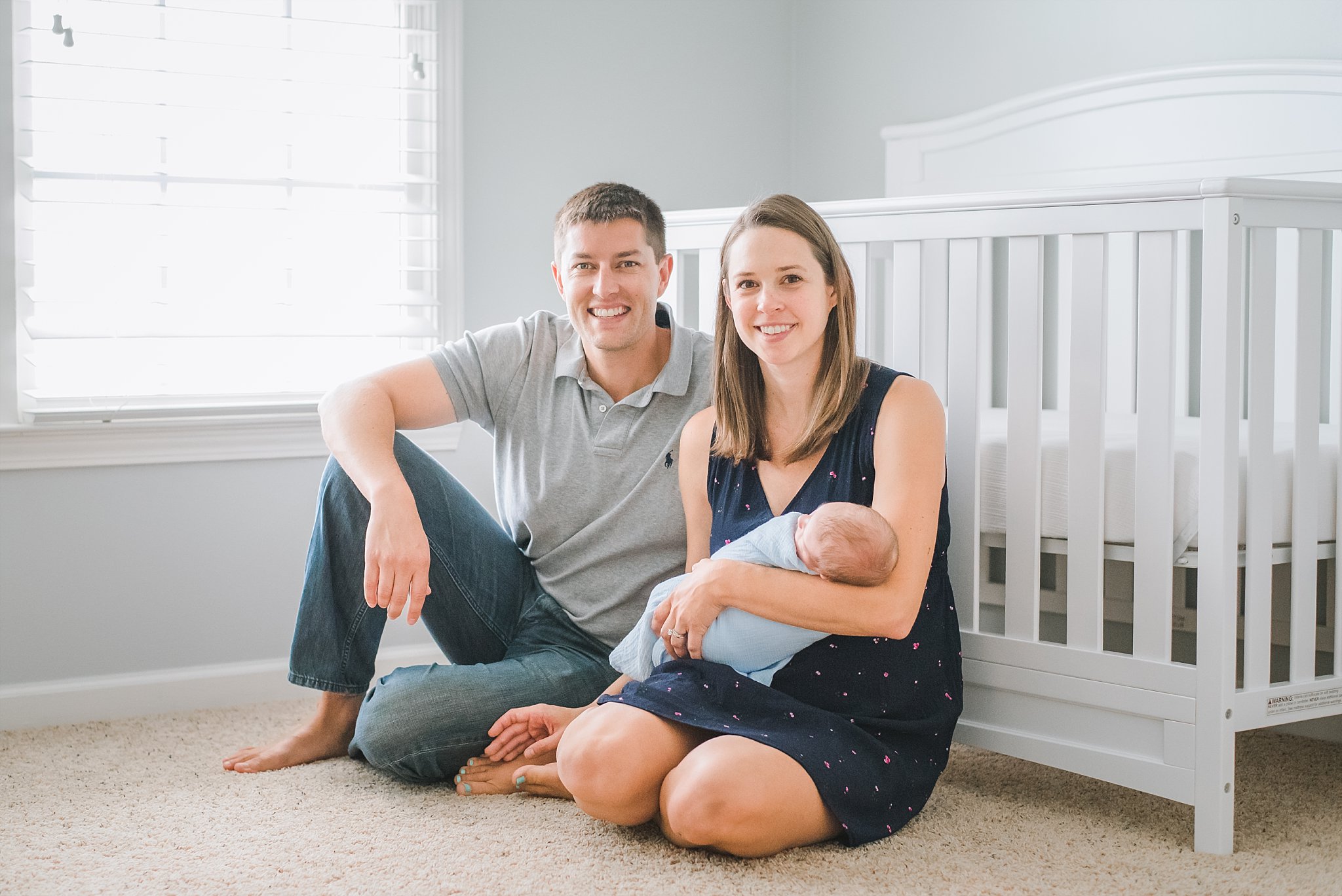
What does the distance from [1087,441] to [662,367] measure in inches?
26.7

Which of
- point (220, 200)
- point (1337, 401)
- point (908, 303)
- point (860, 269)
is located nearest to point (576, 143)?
point (220, 200)

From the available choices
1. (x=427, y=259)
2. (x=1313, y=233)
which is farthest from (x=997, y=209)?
(x=427, y=259)

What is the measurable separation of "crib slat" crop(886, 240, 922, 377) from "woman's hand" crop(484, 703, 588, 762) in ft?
2.40

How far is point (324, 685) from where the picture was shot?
1894mm

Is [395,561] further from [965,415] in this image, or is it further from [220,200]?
[220,200]

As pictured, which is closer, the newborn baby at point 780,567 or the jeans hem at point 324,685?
the newborn baby at point 780,567

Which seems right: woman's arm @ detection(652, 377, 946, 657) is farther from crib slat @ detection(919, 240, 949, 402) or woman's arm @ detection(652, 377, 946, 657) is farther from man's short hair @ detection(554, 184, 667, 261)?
man's short hair @ detection(554, 184, 667, 261)

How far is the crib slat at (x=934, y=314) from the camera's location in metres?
1.79

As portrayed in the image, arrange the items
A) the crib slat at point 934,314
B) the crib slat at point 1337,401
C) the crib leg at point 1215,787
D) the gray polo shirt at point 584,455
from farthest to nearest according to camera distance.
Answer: the gray polo shirt at point 584,455
the crib slat at point 934,314
the crib slat at point 1337,401
the crib leg at point 1215,787

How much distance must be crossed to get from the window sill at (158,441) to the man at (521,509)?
61cm

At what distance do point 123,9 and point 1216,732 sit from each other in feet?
7.35

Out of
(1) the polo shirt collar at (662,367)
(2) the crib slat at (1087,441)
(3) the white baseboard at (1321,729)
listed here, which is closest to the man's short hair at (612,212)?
(1) the polo shirt collar at (662,367)

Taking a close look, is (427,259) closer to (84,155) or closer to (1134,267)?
(84,155)

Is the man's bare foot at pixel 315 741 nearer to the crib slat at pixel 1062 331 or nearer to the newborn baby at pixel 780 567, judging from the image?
the newborn baby at pixel 780 567
